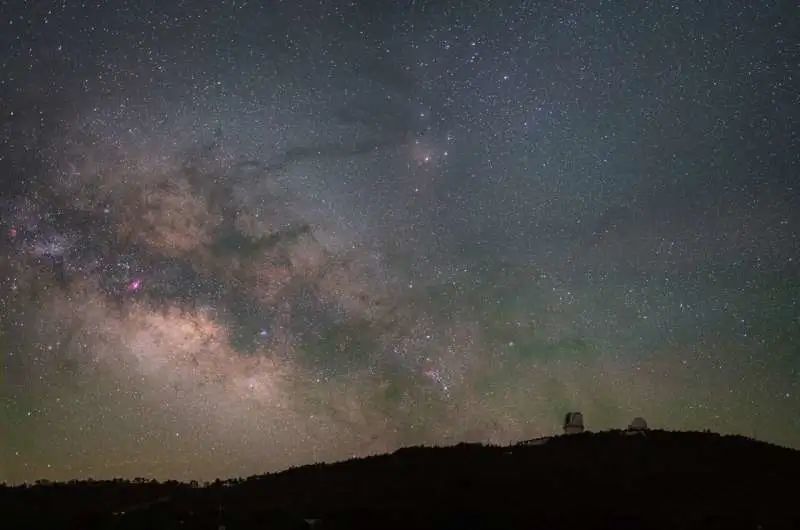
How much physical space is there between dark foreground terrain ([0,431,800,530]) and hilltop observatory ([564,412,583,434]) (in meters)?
3.20

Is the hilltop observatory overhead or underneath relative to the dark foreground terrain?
overhead

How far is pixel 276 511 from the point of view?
21422 millimetres

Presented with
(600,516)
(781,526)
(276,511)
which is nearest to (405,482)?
(276,511)

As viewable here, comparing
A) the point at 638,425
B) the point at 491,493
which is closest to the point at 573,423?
the point at 638,425

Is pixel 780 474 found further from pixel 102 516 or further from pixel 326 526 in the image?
pixel 102 516

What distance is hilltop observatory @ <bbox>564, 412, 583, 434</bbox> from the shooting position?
3259 cm

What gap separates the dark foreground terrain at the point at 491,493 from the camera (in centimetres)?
1948

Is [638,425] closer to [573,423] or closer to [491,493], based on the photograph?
[573,423]

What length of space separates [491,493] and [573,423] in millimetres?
11997

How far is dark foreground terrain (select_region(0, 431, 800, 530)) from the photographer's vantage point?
19484 mm

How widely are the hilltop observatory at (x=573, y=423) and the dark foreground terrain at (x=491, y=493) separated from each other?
3.20 metres

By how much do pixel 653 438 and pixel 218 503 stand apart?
1809 cm

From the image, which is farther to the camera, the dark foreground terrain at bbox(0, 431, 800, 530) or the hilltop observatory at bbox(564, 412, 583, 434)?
the hilltop observatory at bbox(564, 412, 583, 434)

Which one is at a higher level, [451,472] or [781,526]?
[451,472]
